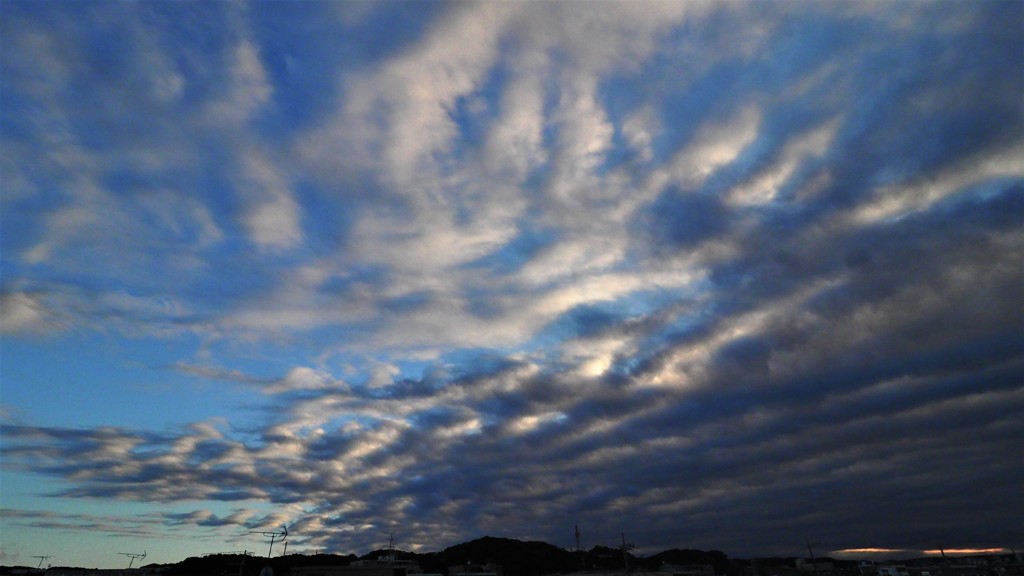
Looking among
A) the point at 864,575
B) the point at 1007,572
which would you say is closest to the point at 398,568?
the point at 864,575

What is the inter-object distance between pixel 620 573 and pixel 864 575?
455ft

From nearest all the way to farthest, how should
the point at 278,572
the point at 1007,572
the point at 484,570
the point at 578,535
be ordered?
the point at 484,570 → the point at 578,535 → the point at 1007,572 → the point at 278,572

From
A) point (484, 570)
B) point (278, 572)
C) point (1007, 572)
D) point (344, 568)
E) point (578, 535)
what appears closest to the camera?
point (344, 568)

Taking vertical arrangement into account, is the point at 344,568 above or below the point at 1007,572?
above

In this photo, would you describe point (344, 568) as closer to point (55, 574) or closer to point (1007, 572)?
point (55, 574)

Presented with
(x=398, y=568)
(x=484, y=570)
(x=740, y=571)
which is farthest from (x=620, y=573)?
(x=740, y=571)

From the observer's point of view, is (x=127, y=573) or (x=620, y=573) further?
(x=127, y=573)

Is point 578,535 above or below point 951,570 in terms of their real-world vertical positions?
above

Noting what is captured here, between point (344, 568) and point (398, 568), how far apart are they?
34.2ft

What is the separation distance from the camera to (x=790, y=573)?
178500 millimetres

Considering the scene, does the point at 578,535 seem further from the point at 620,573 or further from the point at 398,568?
the point at 398,568

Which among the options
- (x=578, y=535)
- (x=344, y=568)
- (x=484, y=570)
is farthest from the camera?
(x=578, y=535)

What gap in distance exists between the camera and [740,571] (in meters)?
184

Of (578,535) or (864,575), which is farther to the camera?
(864,575)
